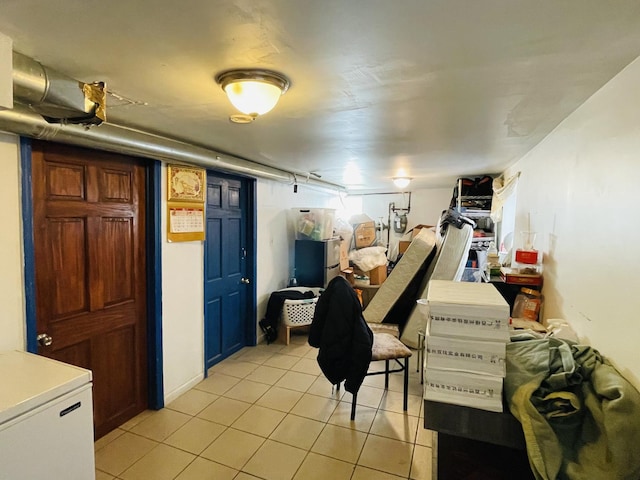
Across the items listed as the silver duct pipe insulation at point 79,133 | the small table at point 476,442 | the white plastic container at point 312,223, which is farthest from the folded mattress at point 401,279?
the small table at point 476,442

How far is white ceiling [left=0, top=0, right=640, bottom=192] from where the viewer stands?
3.30ft

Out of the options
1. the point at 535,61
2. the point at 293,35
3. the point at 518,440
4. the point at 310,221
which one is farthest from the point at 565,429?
the point at 310,221

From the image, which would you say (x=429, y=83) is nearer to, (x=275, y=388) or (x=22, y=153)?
(x=22, y=153)

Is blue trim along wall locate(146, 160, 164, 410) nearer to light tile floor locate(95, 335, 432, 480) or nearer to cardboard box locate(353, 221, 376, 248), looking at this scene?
light tile floor locate(95, 335, 432, 480)

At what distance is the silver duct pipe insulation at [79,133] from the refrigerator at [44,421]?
1158 millimetres

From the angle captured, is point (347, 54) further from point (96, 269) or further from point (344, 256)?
point (344, 256)

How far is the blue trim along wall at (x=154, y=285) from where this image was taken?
2.79 metres

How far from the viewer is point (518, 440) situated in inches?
58.2

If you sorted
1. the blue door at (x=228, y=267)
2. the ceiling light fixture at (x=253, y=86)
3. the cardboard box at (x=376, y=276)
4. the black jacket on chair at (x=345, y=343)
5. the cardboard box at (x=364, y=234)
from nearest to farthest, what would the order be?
the ceiling light fixture at (x=253, y=86) → the black jacket on chair at (x=345, y=343) → the blue door at (x=228, y=267) → the cardboard box at (x=376, y=276) → the cardboard box at (x=364, y=234)

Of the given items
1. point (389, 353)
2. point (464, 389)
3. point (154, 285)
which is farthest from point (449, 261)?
point (154, 285)

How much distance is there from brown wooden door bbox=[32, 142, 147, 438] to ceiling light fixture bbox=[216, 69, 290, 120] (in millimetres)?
1362

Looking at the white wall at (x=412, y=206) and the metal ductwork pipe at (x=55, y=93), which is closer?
the metal ductwork pipe at (x=55, y=93)

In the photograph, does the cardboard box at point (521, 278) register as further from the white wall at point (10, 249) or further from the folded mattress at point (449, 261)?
the white wall at point (10, 249)

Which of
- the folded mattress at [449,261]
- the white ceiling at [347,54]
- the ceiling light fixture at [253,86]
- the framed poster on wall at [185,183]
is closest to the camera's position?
the white ceiling at [347,54]
